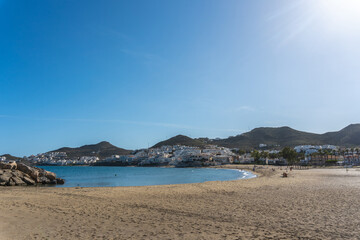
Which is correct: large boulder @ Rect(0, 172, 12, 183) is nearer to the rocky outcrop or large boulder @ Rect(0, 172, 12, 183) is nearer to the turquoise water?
the rocky outcrop

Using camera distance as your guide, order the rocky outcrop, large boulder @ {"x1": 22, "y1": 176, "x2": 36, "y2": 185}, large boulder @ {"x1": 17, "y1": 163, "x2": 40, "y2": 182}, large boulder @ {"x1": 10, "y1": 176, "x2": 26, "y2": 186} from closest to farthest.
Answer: the rocky outcrop < large boulder @ {"x1": 10, "y1": 176, "x2": 26, "y2": 186} < large boulder @ {"x1": 22, "y1": 176, "x2": 36, "y2": 185} < large boulder @ {"x1": 17, "y1": 163, "x2": 40, "y2": 182}

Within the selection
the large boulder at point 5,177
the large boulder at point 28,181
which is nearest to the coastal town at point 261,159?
the large boulder at point 28,181

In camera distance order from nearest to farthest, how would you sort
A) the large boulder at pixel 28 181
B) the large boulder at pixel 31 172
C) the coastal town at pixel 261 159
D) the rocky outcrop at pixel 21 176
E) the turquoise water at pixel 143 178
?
1. the rocky outcrop at pixel 21 176
2. the large boulder at pixel 28 181
3. the large boulder at pixel 31 172
4. the turquoise water at pixel 143 178
5. the coastal town at pixel 261 159

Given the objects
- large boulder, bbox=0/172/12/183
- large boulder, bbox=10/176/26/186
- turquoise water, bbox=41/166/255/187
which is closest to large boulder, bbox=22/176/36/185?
large boulder, bbox=10/176/26/186

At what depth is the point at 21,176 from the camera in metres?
33.0

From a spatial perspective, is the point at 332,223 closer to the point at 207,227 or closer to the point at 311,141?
the point at 207,227

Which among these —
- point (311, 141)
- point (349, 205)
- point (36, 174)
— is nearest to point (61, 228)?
point (349, 205)

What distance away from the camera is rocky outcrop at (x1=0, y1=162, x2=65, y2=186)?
100ft

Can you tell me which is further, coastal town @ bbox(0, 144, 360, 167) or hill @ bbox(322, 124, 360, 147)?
hill @ bbox(322, 124, 360, 147)

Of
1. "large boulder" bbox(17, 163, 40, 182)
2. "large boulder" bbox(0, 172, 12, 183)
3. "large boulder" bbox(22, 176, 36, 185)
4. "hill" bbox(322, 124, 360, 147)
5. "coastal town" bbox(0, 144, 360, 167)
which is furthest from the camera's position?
"hill" bbox(322, 124, 360, 147)

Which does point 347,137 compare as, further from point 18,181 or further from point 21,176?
point 18,181

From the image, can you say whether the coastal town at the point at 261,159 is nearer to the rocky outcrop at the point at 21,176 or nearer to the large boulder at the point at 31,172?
the rocky outcrop at the point at 21,176

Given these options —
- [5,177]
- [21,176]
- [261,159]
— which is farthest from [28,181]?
[261,159]

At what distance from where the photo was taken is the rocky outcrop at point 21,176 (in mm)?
30514
